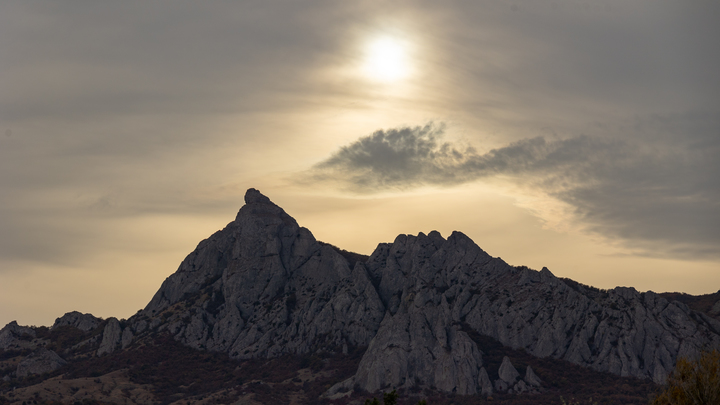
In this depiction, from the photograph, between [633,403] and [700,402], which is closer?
[700,402]

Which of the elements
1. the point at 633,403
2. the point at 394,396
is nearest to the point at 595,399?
the point at 633,403

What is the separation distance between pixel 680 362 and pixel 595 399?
148715 mm

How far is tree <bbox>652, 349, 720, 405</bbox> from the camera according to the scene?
6062 centimetres

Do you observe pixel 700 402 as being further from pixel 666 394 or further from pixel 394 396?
pixel 394 396

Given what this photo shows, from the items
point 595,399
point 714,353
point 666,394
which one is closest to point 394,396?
point 666,394

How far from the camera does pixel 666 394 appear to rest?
64750 mm

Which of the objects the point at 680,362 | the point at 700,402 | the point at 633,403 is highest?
the point at 680,362

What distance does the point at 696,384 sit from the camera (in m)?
61.8

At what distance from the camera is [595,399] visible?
197875 mm

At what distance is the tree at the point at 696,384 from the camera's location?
2387 inches

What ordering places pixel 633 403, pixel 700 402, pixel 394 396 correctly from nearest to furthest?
pixel 700 402 < pixel 394 396 < pixel 633 403

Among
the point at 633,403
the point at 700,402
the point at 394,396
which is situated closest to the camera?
the point at 700,402

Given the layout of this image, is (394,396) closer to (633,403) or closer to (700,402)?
(700,402)

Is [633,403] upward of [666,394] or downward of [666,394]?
downward
